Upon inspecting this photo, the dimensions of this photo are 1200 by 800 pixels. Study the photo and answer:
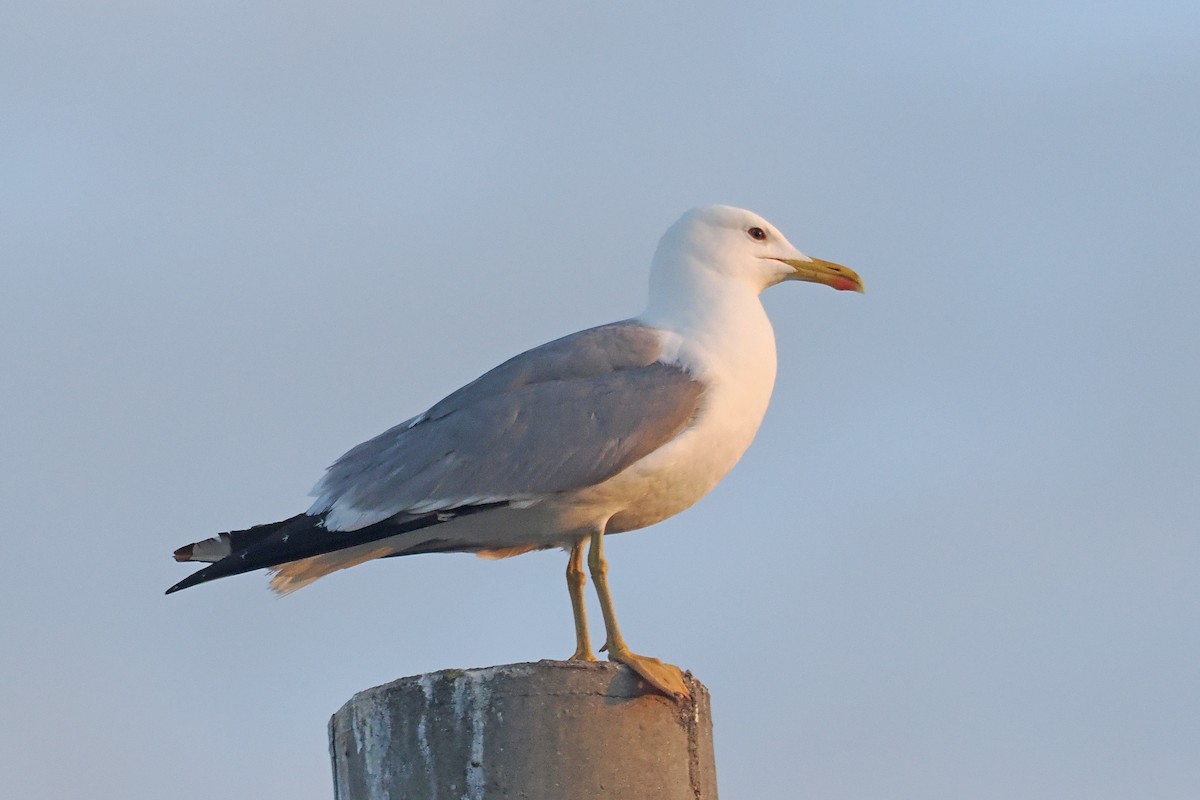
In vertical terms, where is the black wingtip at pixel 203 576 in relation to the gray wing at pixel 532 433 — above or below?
below

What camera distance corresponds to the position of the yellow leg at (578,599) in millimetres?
6828

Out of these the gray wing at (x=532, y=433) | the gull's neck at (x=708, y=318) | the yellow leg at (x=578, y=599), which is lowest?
the yellow leg at (x=578, y=599)

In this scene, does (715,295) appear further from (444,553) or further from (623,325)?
(444,553)

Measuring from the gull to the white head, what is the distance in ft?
0.77

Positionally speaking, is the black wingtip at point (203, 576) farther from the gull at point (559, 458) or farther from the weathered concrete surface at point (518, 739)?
the weathered concrete surface at point (518, 739)

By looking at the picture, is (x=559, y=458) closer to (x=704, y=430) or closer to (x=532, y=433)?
(x=532, y=433)

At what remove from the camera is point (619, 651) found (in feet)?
20.7

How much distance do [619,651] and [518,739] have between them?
1393mm

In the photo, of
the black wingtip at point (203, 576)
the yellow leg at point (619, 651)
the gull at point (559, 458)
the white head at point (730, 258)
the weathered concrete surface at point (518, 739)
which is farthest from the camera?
the white head at point (730, 258)

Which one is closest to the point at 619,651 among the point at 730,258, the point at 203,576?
the point at 203,576

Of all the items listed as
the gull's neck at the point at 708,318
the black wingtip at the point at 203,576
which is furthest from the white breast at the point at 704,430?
the black wingtip at the point at 203,576

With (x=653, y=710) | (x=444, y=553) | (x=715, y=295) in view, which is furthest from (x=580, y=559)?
(x=653, y=710)

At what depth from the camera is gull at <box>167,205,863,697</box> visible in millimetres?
6633

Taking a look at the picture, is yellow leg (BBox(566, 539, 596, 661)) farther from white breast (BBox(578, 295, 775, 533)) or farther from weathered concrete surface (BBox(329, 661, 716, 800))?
weathered concrete surface (BBox(329, 661, 716, 800))
